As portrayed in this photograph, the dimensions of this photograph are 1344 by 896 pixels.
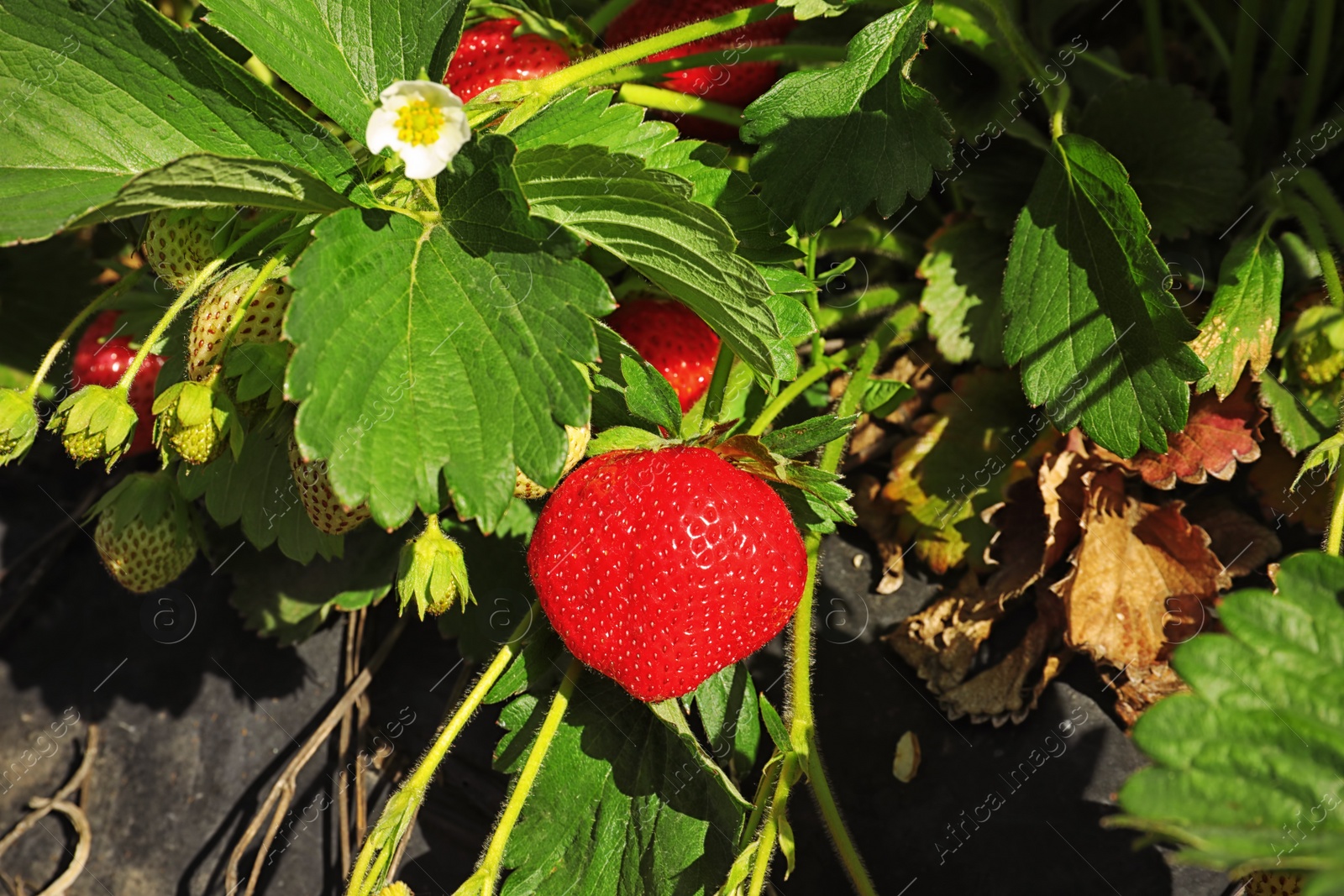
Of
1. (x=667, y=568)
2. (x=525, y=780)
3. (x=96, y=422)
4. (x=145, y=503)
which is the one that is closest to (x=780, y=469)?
(x=667, y=568)

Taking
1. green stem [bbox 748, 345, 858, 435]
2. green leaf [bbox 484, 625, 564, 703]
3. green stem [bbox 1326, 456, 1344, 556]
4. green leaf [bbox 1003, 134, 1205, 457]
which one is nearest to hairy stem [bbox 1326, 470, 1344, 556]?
green stem [bbox 1326, 456, 1344, 556]

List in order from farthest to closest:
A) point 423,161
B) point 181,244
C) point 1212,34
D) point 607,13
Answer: point 1212,34, point 607,13, point 181,244, point 423,161

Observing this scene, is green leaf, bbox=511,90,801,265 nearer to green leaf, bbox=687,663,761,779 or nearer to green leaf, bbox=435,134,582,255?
green leaf, bbox=435,134,582,255

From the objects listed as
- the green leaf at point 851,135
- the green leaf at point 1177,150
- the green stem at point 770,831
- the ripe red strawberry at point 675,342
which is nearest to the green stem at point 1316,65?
A: the green leaf at point 1177,150

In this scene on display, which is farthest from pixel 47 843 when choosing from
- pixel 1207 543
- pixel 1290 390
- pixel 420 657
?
pixel 1290 390

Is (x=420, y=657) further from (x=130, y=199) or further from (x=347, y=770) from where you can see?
(x=130, y=199)

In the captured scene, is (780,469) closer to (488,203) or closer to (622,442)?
(622,442)
